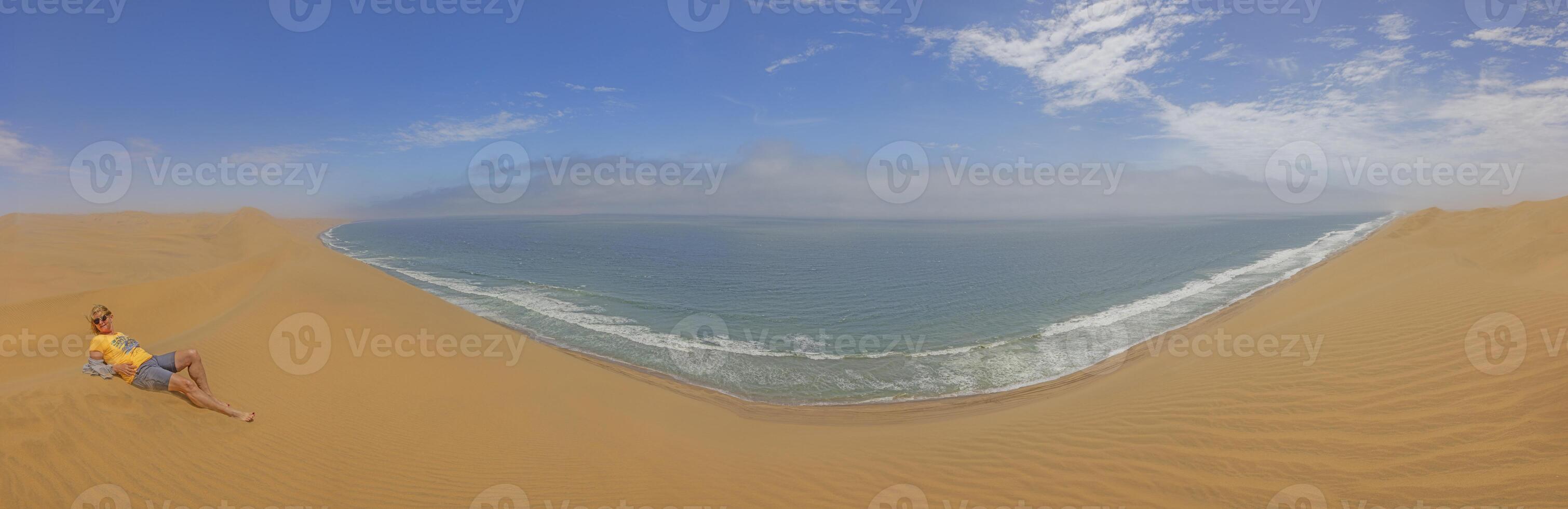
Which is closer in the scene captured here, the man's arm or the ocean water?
the man's arm

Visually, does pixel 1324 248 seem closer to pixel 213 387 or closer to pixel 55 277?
pixel 213 387

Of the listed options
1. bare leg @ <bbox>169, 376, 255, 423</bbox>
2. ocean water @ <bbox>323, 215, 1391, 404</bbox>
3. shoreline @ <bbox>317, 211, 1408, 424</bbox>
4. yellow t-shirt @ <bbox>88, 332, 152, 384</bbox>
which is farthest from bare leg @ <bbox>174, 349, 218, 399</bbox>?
ocean water @ <bbox>323, 215, 1391, 404</bbox>

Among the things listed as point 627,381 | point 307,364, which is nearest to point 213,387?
point 307,364

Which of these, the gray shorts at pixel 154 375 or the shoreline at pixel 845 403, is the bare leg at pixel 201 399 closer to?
the gray shorts at pixel 154 375

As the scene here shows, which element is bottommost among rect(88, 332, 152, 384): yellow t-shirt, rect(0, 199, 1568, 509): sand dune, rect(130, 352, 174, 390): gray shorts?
rect(0, 199, 1568, 509): sand dune

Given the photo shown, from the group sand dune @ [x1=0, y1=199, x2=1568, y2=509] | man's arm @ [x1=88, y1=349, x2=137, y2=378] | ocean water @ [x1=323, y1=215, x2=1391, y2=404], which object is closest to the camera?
sand dune @ [x1=0, y1=199, x2=1568, y2=509]

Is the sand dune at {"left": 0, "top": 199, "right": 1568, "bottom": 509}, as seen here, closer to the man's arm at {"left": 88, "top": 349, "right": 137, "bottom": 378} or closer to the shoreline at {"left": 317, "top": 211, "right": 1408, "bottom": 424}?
the shoreline at {"left": 317, "top": 211, "right": 1408, "bottom": 424}

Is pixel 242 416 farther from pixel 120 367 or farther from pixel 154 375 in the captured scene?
pixel 120 367
